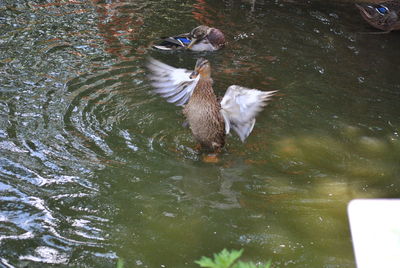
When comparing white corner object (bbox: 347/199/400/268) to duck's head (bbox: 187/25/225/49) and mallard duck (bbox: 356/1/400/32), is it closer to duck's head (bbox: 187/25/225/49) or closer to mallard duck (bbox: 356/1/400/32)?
duck's head (bbox: 187/25/225/49)

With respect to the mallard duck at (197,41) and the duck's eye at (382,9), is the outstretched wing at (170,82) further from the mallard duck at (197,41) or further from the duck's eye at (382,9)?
the duck's eye at (382,9)

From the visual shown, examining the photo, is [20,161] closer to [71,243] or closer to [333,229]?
[71,243]

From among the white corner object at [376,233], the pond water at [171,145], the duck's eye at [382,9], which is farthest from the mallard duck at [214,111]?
the duck's eye at [382,9]

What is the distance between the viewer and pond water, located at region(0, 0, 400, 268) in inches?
145

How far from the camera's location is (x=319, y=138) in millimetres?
5465

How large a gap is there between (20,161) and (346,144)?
10.4 ft

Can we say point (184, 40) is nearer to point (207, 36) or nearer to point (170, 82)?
point (207, 36)

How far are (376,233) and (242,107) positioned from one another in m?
3.56

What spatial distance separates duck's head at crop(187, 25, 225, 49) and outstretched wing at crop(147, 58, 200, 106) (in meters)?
2.20

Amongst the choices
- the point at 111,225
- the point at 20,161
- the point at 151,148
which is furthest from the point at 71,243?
the point at 151,148

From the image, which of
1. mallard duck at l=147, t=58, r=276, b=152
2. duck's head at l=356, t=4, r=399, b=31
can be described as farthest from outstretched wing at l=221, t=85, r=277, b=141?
duck's head at l=356, t=4, r=399, b=31

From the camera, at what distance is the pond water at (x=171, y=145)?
3684mm

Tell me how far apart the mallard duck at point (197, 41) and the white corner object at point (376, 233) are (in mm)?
6209

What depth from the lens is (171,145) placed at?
17.1ft
